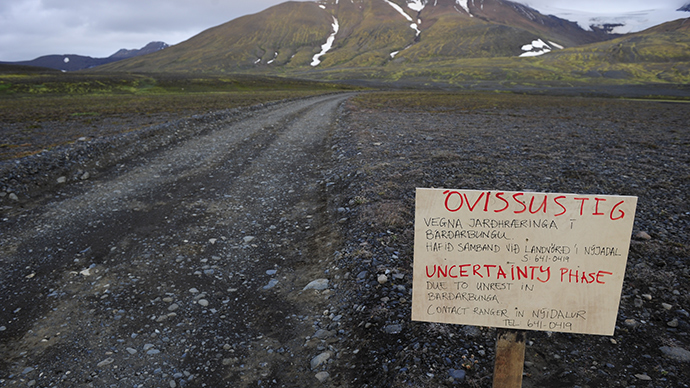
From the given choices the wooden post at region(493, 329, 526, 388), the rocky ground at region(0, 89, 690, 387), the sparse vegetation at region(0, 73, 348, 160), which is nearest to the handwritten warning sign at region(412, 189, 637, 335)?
the wooden post at region(493, 329, 526, 388)

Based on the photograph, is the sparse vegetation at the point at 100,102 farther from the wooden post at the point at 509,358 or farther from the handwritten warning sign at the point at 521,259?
the wooden post at the point at 509,358

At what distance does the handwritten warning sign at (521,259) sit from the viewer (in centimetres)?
278

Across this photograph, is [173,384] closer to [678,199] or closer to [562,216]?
[562,216]

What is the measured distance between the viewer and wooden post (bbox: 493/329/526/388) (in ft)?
10.2

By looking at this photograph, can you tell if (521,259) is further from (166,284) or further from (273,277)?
(166,284)

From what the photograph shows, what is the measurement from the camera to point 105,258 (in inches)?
262

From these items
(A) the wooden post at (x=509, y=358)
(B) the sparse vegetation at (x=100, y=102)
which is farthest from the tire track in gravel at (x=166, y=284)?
(B) the sparse vegetation at (x=100, y=102)

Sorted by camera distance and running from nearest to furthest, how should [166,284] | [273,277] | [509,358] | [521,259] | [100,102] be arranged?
[521,259] < [509,358] < [166,284] < [273,277] < [100,102]

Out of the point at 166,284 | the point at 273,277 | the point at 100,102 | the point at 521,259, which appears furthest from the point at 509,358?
the point at 100,102

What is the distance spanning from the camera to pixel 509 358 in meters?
3.13

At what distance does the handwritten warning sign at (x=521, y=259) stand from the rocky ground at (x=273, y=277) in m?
1.11

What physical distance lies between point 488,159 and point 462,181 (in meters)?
3.79

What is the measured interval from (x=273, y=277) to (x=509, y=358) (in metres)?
4.02

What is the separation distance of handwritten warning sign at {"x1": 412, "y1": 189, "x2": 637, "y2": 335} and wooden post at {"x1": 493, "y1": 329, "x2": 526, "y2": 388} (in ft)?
0.50
